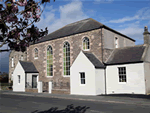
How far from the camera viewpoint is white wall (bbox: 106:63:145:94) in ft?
61.0

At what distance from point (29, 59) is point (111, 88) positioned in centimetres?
1806

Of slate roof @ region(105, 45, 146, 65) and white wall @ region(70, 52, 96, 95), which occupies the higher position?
slate roof @ region(105, 45, 146, 65)

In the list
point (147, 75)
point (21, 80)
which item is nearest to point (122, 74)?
point (147, 75)

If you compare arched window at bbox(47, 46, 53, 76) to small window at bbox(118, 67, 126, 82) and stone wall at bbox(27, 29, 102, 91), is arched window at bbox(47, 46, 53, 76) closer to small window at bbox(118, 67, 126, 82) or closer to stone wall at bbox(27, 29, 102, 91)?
stone wall at bbox(27, 29, 102, 91)

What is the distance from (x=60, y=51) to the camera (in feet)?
89.4

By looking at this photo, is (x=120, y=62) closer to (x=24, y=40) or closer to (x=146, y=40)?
(x=146, y=40)

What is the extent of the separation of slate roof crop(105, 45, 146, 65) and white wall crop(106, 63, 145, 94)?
563 mm

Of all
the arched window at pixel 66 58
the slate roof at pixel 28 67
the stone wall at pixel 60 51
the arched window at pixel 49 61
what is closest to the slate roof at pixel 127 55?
the stone wall at pixel 60 51

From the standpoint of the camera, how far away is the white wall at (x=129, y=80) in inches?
731

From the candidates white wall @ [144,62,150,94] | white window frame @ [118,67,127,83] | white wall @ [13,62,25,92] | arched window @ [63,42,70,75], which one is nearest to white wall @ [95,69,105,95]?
white window frame @ [118,67,127,83]

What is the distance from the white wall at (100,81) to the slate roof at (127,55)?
1625 millimetres

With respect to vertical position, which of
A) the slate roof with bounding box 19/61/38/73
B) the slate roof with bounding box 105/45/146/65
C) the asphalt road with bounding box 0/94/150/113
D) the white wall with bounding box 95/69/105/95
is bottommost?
the asphalt road with bounding box 0/94/150/113

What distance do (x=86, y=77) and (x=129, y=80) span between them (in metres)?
4.96

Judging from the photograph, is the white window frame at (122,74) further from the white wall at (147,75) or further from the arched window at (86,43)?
the arched window at (86,43)
